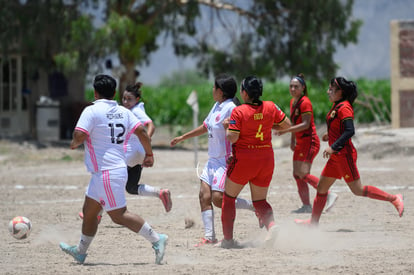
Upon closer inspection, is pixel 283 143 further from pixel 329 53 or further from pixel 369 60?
pixel 369 60

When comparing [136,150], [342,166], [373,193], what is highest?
[136,150]

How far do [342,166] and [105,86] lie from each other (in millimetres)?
2973

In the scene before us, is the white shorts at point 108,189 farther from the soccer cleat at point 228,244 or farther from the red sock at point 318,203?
the red sock at point 318,203

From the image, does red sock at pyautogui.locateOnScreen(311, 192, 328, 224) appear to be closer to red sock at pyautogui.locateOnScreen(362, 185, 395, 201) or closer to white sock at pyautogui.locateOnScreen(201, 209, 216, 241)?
red sock at pyautogui.locateOnScreen(362, 185, 395, 201)

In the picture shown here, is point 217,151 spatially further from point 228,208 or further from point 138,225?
point 138,225

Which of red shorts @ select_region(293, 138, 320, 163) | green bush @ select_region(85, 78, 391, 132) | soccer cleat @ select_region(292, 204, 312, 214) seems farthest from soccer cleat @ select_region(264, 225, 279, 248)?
green bush @ select_region(85, 78, 391, 132)

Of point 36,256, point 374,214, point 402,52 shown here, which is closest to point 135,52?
point 402,52

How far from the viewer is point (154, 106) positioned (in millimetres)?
40062

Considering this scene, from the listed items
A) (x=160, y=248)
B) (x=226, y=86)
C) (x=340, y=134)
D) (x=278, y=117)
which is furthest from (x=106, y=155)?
(x=340, y=134)

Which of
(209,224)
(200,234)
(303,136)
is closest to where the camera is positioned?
(209,224)

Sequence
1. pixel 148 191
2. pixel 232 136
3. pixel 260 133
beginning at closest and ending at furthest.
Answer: pixel 232 136 < pixel 260 133 < pixel 148 191

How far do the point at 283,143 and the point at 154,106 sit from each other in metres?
16.7

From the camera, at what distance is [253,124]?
7.59 metres

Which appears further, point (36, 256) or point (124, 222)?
point (36, 256)
